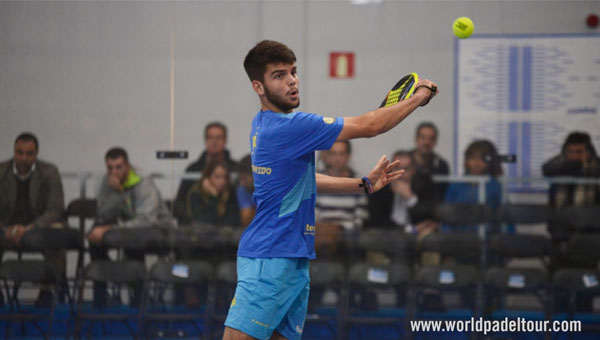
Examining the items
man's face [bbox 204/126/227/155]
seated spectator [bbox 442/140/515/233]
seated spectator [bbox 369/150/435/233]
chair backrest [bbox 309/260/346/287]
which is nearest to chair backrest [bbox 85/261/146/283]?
man's face [bbox 204/126/227/155]

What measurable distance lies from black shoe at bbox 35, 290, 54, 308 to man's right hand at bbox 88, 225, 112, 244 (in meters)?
0.53

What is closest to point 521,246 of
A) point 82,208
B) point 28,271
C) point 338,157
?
point 338,157

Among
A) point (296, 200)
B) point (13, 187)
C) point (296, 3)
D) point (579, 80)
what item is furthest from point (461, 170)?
point (13, 187)

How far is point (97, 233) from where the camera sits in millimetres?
5895

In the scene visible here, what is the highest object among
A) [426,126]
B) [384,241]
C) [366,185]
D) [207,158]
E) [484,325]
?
[426,126]

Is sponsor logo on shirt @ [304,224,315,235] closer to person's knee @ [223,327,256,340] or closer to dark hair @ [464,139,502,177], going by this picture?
person's knee @ [223,327,256,340]

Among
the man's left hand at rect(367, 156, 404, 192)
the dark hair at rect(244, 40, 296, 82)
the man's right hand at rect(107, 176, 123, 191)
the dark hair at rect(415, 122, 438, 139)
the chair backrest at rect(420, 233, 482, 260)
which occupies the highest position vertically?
the dark hair at rect(244, 40, 296, 82)

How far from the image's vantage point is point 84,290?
5809 mm

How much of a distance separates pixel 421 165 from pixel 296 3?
169cm

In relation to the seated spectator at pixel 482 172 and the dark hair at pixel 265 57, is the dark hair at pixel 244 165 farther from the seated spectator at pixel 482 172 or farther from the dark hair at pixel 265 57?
the dark hair at pixel 265 57

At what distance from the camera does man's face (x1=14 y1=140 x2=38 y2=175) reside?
5.98 meters

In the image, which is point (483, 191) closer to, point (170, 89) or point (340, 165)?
point (340, 165)

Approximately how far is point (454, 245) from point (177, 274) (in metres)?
2.25

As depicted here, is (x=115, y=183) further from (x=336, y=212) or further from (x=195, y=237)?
(x=336, y=212)
